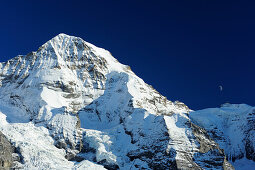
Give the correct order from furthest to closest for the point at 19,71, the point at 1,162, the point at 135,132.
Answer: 1. the point at 19,71
2. the point at 135,132
3. the point at 1,162

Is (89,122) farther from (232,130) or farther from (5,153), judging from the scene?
(232,130)

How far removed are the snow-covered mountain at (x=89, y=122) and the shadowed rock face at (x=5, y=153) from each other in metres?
1.98

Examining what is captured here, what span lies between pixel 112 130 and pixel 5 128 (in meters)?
36.2

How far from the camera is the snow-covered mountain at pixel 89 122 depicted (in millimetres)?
118812

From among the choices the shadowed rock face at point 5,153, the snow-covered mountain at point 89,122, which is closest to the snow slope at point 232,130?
the snow-covered mountain at point 89,122

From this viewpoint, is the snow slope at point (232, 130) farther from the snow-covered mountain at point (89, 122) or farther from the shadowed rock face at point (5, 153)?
the shadowed rock face at point (5, 153)

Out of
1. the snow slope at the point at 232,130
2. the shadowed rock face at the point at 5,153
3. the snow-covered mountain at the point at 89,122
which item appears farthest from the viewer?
the snow slope at the point at 232,130

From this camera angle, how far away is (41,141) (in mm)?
120375

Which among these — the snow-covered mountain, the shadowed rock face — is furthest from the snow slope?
the shadowed rock face

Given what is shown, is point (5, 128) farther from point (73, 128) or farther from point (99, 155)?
point (99, 155)

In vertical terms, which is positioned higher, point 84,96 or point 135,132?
point 84,96

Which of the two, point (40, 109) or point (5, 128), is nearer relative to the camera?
point (5, 128)

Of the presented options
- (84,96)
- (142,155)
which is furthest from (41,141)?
(84,96)

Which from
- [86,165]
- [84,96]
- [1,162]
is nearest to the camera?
[1,162]
